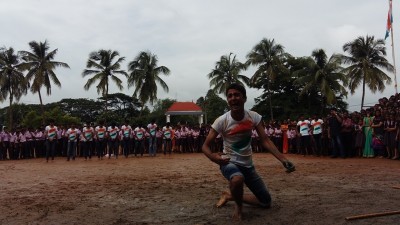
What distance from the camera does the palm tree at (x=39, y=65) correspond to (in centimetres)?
3384

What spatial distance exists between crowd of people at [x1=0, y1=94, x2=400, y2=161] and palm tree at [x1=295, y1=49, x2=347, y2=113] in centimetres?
1706

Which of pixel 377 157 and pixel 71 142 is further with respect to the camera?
pixel 71 142

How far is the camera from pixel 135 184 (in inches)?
314

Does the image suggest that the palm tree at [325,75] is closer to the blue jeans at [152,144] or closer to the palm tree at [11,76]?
the blue jeans at [152,144]

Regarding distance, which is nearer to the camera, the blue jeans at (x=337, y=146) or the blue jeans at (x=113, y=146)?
the blue jeans at (x=337, y=146)

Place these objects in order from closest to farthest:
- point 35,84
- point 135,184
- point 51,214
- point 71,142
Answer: point 51,214, point 135,184, point 71,142, point 35,84

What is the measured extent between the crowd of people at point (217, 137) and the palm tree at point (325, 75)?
17058 millimetres

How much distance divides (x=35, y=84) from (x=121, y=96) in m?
29.9

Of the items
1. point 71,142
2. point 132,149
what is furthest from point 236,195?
point 132,149

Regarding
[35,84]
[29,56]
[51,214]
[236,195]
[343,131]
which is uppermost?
[29,56]

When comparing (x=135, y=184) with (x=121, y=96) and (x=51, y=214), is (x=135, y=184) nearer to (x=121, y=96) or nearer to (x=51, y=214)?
(x=51, y=214)

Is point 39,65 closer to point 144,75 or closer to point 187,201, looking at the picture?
point 144,75

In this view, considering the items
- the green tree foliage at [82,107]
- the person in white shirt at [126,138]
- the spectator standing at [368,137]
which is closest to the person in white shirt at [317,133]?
the spectator standing at [368,137]

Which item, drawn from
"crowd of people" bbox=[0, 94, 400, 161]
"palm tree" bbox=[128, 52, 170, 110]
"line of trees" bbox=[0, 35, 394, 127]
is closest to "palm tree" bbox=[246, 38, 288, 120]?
"line of trees" bbox=[0, 35, 394, 127]
